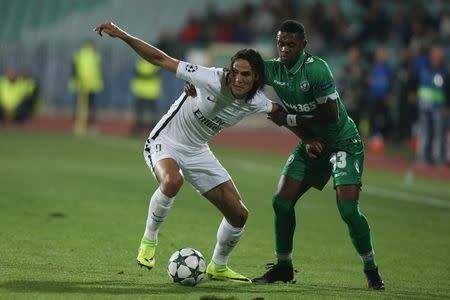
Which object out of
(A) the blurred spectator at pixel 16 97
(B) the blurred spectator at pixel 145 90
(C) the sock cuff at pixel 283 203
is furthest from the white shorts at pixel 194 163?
(A) the blurred spectator at pixel 16 97

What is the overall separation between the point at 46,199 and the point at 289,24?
6.74m

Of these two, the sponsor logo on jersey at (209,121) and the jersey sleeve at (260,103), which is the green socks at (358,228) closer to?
the jersey sleeve at (260,103)

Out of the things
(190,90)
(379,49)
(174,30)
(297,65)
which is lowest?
(190,90)

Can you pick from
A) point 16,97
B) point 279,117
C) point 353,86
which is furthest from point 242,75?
point 16,97

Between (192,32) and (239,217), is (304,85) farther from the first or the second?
(192,32)

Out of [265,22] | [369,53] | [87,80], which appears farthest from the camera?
[265,22]

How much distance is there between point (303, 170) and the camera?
9164 mm

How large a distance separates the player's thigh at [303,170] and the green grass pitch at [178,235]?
84 cm

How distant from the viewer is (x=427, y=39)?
27.4 meters

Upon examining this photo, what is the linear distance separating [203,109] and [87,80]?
2100 centimetres

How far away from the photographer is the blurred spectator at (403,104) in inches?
989

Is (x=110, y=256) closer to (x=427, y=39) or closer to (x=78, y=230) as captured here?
(x=78, y=230)

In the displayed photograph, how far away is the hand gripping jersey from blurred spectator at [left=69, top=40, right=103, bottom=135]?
20.3m

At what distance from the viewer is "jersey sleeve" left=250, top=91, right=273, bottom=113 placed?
344 inches
